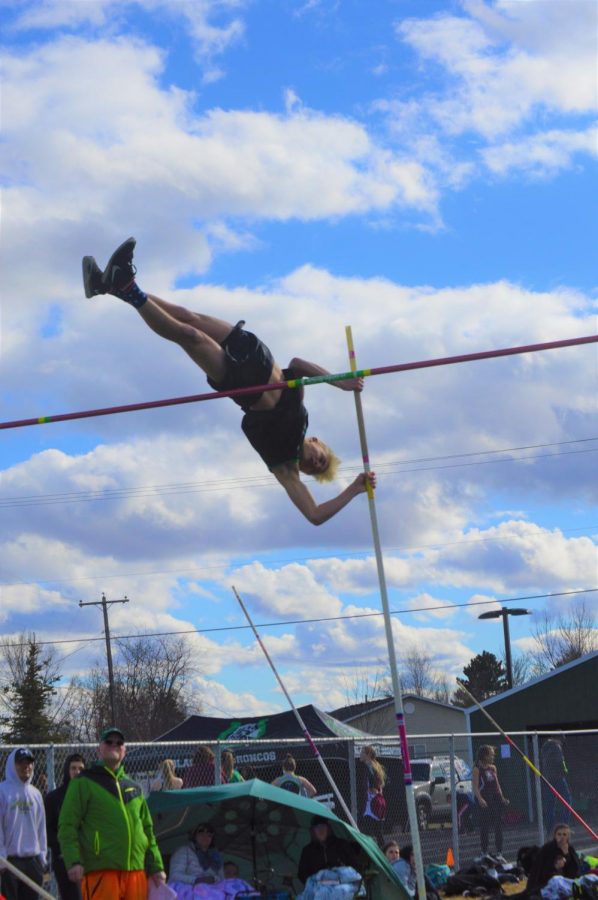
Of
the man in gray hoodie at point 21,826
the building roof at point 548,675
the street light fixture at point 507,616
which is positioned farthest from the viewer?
the street light fixture at point 507,616

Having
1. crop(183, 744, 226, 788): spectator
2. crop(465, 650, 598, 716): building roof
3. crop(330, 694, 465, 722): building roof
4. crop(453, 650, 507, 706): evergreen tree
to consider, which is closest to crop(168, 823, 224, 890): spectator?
crop(183, 744, 226, 788): spectator

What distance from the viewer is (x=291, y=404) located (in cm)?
887

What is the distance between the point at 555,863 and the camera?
10930mm

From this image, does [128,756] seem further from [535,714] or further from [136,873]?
[535,714]

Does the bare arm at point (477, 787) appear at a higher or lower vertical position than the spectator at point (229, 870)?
higher

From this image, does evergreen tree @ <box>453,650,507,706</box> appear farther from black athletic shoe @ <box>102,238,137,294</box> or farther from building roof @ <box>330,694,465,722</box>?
black athletic shoe @ <box>102,238,137,294</box>

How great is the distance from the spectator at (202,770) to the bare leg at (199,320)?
3755 mm

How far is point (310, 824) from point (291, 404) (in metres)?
3.26

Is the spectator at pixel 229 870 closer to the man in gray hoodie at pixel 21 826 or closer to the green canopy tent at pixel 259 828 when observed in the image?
the green canopy tent at pixel 259 828

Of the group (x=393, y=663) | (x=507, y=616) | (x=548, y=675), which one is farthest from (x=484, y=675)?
(x=393, y=663)

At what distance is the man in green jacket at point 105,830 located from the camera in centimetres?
702

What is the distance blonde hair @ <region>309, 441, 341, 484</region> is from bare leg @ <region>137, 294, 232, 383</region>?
914 millimetres

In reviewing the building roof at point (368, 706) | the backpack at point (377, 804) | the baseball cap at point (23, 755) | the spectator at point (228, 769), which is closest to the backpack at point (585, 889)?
the backpack at point (377, 804)

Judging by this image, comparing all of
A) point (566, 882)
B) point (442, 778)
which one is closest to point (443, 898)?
point (566, 882)
